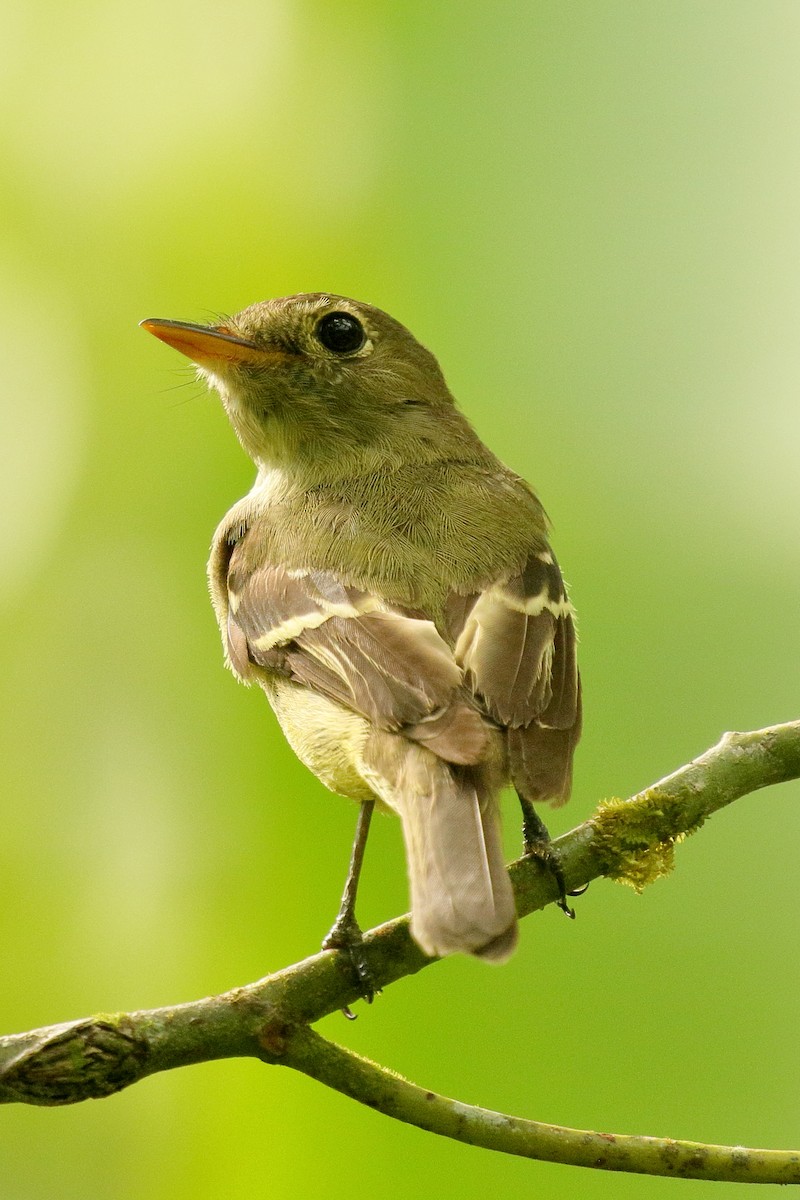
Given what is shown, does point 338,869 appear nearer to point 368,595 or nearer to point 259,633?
point 259,633

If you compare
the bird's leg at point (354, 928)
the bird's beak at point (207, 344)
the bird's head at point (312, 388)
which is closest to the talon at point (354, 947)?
the bird's leg at point (354, 928)

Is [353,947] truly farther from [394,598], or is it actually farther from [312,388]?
[312,388]

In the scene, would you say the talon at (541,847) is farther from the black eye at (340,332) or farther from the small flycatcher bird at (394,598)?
the black eye at (340,332)

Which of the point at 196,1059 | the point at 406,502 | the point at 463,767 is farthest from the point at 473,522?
the point at 196,1059

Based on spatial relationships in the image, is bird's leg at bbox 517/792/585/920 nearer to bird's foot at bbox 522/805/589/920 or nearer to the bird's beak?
bird's foot at bbox 522/805/589/920

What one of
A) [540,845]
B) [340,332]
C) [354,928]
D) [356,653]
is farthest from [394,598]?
[340,332]

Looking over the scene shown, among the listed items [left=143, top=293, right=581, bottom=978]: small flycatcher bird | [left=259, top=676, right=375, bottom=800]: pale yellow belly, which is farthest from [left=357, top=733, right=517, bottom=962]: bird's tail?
[left=259, top=676, right=375, bottom=800]: pale yellow belly
